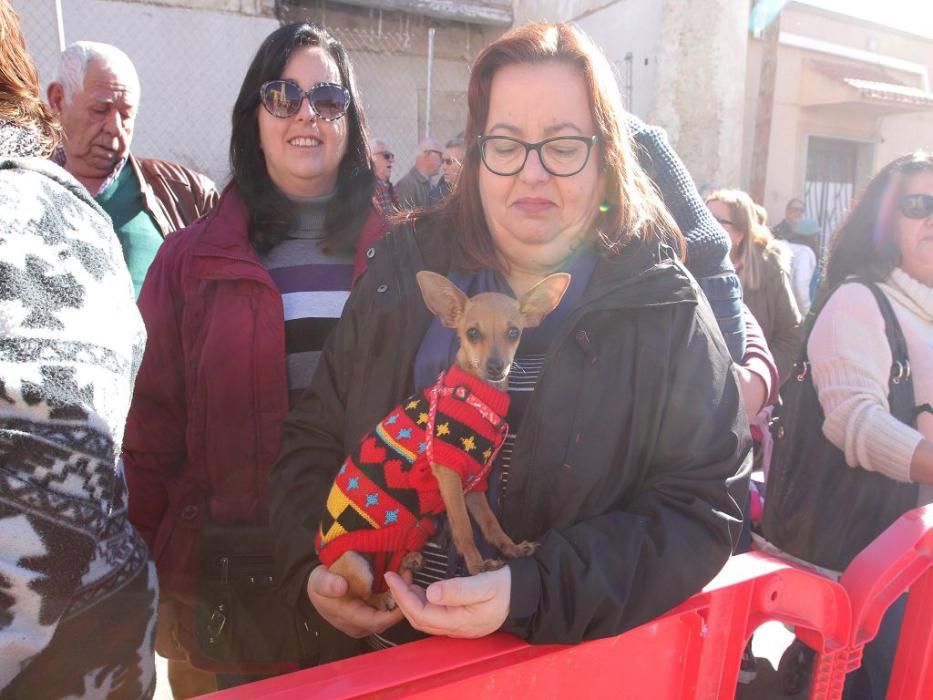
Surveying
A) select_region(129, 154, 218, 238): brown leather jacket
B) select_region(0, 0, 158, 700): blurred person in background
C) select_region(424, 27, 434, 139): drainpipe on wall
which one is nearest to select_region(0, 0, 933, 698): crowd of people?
select_region(0, 0, 158, 700): blurred person in background

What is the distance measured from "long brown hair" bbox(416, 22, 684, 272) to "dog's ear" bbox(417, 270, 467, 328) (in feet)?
0.44

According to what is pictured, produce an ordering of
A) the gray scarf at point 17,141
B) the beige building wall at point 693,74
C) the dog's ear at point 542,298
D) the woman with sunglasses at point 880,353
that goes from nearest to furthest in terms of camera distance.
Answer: the gray scarf at point 17,141
the dog's ear at point 542,298
the woman with sunglasses at point 880,353
the beige building wall at point 693,74

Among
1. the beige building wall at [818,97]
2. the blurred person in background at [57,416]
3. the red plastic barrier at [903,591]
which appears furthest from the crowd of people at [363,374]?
the beige building wall at [818,97]

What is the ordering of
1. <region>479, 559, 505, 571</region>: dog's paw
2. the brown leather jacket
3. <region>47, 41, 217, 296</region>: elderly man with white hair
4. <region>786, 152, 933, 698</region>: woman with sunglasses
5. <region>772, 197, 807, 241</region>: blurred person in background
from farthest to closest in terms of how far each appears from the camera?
1. <region>772, 197, 807, 241</region>: blurred person in background
2. the brown leather jacket
3. <region>47, 41, 217, 296</region>: elderly man with white hair
4. <region>786, 152, 933, 698</region>: woman with sunglasses
5. <region>479, 559, 505, 571</region>: dog's paw

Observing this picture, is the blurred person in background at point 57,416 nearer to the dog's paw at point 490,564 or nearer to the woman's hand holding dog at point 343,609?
the woman's hand holding dog at point 343,609

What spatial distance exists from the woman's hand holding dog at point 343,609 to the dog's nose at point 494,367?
1.83 feet

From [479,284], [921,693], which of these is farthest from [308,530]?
[921,693]

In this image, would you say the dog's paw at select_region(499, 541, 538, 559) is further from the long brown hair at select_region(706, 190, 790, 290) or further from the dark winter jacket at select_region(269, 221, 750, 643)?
the long brown hair at select_region(706, 190, 790, 290)

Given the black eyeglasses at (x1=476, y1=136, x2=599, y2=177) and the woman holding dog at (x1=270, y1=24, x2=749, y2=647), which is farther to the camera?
the black eyeglasses at (x1=476, y1=136, x2=599, y2=177)

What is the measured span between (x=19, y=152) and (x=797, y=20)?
42.5 ft

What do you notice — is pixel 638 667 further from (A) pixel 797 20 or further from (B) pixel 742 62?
(A) pixel 797 20

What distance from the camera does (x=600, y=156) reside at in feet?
5.41

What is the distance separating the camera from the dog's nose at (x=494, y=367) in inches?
63.7

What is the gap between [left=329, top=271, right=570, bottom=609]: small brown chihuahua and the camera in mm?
1528
